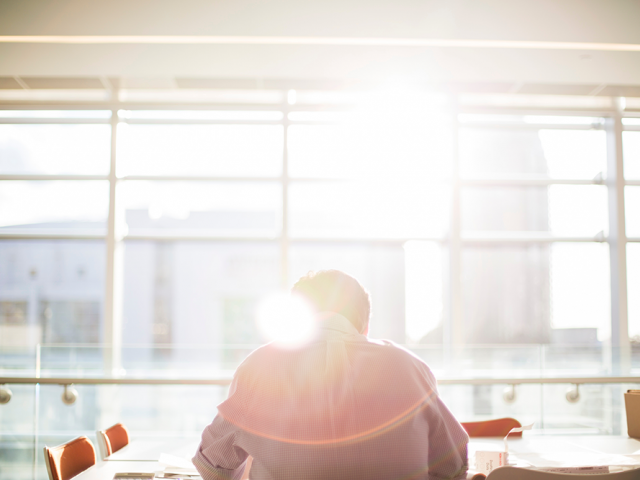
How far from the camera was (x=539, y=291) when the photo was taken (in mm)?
6047

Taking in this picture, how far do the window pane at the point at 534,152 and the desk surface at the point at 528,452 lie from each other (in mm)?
3789

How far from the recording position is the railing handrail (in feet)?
12.6

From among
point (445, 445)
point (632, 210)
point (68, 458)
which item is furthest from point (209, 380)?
point (632, 210)

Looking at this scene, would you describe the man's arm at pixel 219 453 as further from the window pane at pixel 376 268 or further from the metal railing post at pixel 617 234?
the metal railing post at pixel 617 234

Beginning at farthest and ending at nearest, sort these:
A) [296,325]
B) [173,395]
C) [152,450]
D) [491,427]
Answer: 1. [173,395]
2. [491,427]
3. [152,450]
4. [296,325]

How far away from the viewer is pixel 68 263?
5859 mm

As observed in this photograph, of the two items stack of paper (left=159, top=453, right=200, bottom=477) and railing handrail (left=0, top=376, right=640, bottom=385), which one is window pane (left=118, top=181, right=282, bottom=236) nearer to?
railing handrail (left=0, top=376, right=640, bottom=385)

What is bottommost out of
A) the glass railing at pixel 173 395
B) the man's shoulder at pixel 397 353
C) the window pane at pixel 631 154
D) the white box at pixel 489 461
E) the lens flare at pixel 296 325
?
the glass railing at pixel 173 395

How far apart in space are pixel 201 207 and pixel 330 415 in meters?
4.78

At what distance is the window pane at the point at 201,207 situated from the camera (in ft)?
19.3

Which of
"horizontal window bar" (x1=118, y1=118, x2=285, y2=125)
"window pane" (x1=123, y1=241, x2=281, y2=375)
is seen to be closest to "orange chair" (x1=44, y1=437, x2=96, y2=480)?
"window pane" (x1=123, y1=241, x2=281, y2=375)

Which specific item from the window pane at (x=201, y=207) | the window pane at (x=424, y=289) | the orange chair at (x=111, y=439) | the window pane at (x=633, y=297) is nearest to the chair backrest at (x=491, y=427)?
the orange chair at (x=111, y=439)

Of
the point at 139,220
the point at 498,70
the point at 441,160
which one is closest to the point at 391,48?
the point at 498,70

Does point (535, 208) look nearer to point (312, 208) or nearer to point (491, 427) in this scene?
point (312, 208)
